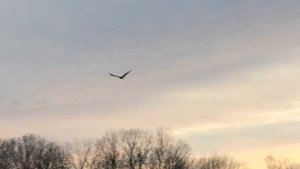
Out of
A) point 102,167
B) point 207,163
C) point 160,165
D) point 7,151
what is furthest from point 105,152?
point 207,163

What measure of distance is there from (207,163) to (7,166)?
183ft

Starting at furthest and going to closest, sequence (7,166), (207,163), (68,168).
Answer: (207,163) → (68,168) → (7,166)

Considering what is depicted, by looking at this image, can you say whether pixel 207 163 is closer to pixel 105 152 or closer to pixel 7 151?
pixel 105 152

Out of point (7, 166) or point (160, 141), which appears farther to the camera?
point (160, 141)

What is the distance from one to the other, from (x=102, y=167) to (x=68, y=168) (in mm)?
7442

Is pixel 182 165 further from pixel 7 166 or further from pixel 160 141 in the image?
pixel 7 166

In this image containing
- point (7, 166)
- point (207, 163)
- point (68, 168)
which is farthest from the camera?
point (207, 163)

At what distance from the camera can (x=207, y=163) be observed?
14988 centimetres

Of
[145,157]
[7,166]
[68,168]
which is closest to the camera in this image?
[7,166]

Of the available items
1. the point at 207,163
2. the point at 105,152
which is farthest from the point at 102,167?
the point at 207,163

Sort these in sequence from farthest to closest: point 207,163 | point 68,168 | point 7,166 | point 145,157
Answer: point 207,163 < point 145,157 < point 68,168 < point 7,166

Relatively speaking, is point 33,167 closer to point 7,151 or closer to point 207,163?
point 7,151

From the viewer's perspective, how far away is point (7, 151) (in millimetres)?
116812

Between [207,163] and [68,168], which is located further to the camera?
[207,163]
